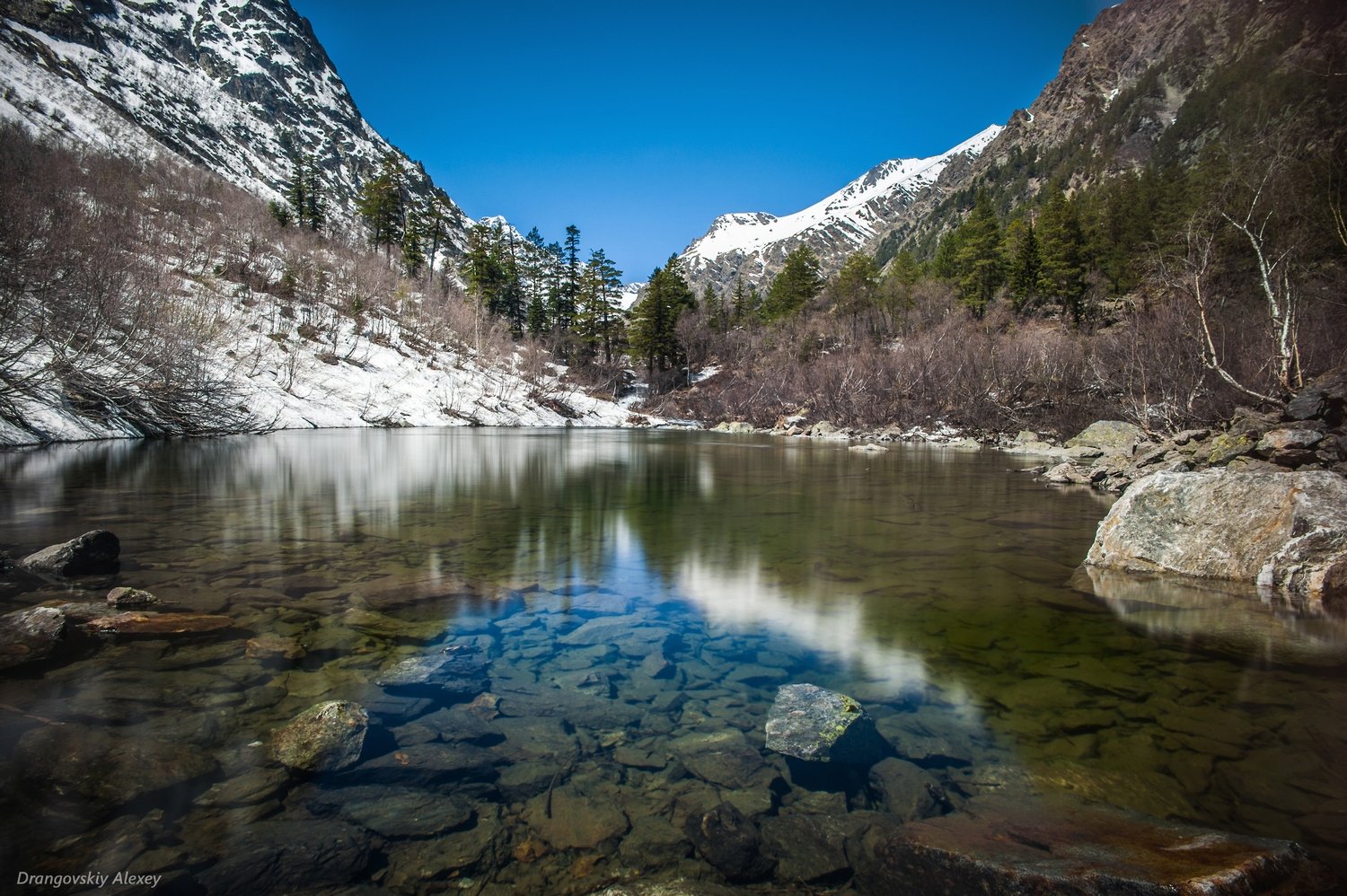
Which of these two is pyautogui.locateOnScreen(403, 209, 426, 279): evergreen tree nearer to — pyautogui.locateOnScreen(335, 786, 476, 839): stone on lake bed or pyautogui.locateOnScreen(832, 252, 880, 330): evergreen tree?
pyautogui.locateOnScreen(832, 252, 880, 330): evergreen tree

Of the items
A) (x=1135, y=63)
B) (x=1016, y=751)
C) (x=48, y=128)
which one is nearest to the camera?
(x=1016, y=751)

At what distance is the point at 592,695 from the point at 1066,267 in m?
58.6

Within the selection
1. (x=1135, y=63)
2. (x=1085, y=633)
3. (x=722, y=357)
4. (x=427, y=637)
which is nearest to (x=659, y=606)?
(x=427, y=637)

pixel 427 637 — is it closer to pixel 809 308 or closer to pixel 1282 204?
pixel 1282 204

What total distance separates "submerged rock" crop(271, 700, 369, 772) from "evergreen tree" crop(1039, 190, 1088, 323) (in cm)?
5679

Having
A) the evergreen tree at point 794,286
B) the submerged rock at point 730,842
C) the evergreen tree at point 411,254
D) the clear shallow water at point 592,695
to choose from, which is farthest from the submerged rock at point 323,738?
the evergreen tree at point 411,254

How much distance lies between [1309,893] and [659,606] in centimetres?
492

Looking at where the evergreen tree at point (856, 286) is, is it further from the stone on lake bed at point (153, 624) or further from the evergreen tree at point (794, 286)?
the stone on lake bed at point (153, 624)

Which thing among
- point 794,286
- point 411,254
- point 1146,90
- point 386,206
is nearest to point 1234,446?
point 794,286

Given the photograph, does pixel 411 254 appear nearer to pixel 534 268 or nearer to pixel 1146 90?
pixel 534 268

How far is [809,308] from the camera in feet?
229

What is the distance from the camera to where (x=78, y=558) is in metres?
6.49

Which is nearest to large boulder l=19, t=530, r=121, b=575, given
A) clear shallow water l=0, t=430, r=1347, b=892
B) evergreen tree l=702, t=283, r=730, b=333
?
clear shallow water l=0, t=430, r=1347, b=892

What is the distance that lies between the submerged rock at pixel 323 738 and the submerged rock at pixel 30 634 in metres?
2.34
